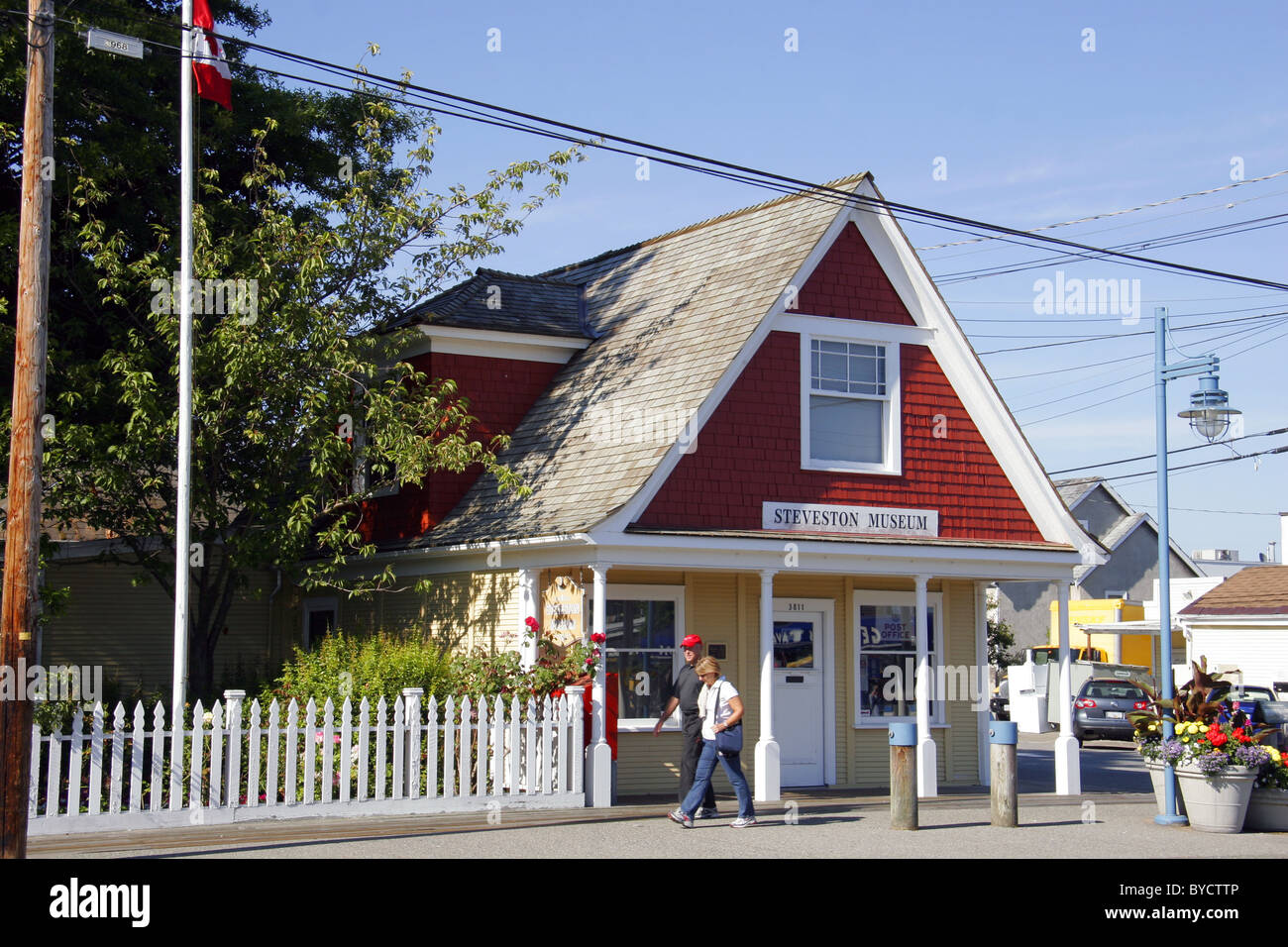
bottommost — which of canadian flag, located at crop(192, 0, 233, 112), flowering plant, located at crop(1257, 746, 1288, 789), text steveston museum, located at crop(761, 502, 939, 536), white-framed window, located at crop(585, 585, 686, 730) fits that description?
flowering plant, located at crop(1257, 746, 1288, 789)

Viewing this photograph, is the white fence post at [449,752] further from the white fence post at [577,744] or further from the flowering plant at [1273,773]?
the flowering plant at [1273,773]

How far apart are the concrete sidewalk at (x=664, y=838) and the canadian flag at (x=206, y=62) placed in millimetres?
7715

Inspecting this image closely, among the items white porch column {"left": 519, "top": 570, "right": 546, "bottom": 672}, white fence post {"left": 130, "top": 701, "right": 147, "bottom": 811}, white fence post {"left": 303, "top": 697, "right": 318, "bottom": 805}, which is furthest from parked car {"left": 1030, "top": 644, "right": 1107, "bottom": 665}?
white fence post {"left": 130, "top": 701, "right": 147, "bottom": 811}

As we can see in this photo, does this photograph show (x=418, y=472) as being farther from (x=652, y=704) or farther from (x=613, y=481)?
(x=652, y=704)

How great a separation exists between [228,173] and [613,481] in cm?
790

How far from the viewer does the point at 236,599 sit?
72.7ft

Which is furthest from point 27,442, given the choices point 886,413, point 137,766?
point 886,413

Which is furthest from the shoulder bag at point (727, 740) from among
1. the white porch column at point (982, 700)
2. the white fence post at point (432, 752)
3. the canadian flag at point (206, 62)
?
the canadian flag at point (206, 62)

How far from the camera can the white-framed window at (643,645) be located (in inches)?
701

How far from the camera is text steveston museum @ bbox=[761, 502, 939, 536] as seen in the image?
17703 mm

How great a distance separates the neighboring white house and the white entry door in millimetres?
23047

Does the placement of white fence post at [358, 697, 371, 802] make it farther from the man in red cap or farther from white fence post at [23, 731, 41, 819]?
the man in red cap

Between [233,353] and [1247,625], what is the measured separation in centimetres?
3215
